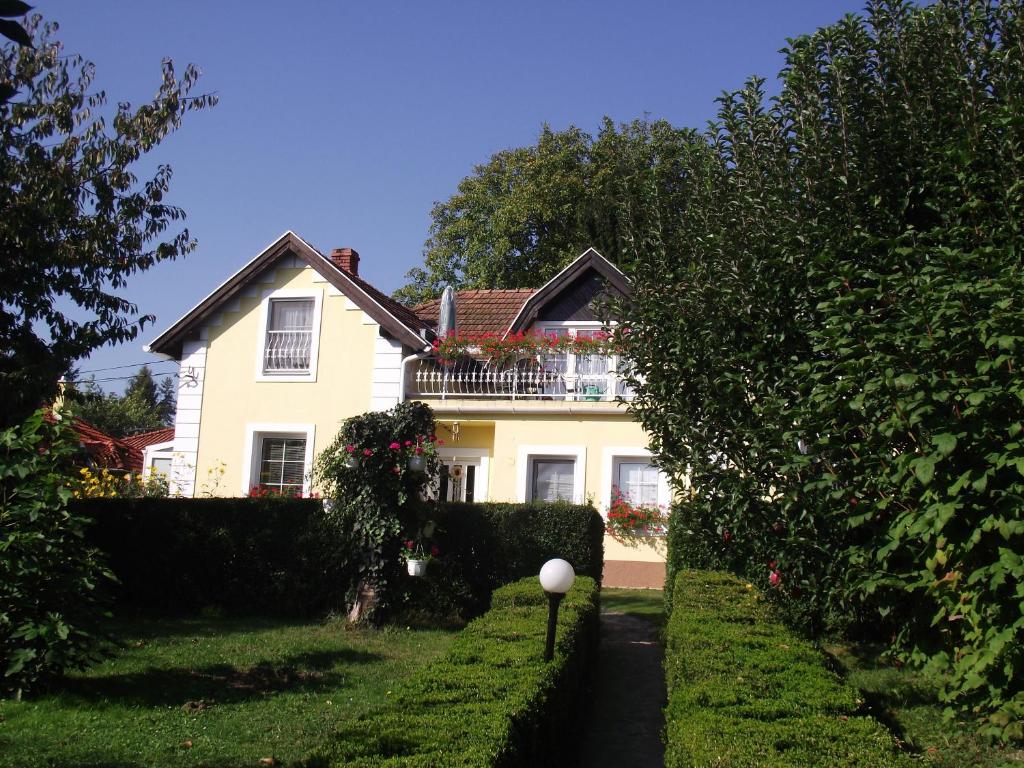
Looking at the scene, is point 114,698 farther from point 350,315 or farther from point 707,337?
point 350,315

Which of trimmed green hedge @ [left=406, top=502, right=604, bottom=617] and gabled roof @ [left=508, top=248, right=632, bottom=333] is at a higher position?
gabled roof @ [left=508, top=248, right=632, bottom=333]

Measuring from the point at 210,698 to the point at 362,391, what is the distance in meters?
11.1

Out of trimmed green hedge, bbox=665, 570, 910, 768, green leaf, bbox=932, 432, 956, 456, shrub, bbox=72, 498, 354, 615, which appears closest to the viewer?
trimmed green hedge, bbox=665, 570, 910, 768

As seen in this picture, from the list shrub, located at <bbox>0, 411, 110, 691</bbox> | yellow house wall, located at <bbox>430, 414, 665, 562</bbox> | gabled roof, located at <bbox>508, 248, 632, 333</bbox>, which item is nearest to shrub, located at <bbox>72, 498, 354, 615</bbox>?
shrub, located at <bbox>0, 411, 110, 691</bbox>

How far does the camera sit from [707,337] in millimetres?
7109

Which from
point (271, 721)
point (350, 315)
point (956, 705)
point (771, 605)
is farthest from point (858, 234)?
point (350, 315)

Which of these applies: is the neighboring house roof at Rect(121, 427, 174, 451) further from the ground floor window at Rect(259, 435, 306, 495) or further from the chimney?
the ground floor window at Rect(259, 435, 306, 495)

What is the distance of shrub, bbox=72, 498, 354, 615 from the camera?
12.0 metres

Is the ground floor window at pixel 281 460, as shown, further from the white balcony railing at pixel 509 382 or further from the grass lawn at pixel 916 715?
the grass lawn at pixel 916 715

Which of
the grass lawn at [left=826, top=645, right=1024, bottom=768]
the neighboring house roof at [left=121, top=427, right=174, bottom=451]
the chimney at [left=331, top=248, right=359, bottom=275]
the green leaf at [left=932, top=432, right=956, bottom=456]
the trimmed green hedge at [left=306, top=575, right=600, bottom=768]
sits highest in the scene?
the chimney at [left=331, top=248, right=359, bottom=275]

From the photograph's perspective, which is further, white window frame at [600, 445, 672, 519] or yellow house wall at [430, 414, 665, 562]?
white window frame at [600, 445, 672, 519]

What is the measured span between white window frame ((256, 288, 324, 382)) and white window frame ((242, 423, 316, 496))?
992 mm

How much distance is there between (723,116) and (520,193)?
24501 mm

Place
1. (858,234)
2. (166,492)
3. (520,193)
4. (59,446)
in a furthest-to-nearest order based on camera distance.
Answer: (520,193)
(166,492)
(59,446)
(858,234)
